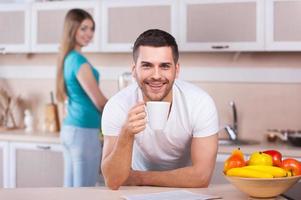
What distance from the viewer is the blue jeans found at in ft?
10.9

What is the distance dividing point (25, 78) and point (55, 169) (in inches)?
39.8

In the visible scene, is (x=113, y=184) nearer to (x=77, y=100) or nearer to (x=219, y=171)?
(x=77, y=100)

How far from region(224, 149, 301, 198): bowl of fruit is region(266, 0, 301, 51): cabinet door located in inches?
74.7

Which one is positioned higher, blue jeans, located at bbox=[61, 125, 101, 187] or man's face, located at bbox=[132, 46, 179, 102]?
man's face, located at bbox=[132, 46, 179, 102]

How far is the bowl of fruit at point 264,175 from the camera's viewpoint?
1.68 metres

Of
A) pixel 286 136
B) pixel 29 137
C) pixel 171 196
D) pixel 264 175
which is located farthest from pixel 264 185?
pixel 29 137

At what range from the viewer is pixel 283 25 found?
11.6 feet

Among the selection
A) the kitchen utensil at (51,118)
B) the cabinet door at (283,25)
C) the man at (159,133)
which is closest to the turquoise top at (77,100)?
the kitchen utensil at (51,118)

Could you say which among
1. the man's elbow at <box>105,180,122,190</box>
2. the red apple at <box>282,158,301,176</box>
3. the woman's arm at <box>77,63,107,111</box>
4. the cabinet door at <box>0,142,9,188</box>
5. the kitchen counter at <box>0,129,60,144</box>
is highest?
the woman's arm at <box>77,63,107,111</box>

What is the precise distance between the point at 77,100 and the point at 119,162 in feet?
4.86

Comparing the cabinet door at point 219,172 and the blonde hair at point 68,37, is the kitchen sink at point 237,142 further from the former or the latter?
the blonde hair at point 68,37

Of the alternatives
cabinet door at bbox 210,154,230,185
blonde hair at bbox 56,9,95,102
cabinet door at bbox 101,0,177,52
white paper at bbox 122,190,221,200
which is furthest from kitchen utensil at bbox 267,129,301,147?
white paper at bbox 122,190,221,200

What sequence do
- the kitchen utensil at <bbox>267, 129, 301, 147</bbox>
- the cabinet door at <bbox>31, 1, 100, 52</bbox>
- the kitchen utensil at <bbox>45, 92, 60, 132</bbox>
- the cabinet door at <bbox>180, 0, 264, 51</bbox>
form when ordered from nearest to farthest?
1. the kitchen utensil at <bbox>267, 129, 301, 147</bbox>
2. the cabinet door at <bbox>180, 0, 264, 51</bbox>
3. the cabinet door at <bbox>31, 1, 100, 52</bbox>
4. the kitchen utensil at <bbox>45, 92, 60, 132</bbox>

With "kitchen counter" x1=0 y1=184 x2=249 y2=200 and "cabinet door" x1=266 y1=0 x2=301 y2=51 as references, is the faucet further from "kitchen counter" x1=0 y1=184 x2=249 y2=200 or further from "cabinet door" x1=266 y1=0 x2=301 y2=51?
"kitchen counter" x1=0 y1=184 x2=249 y2=200
